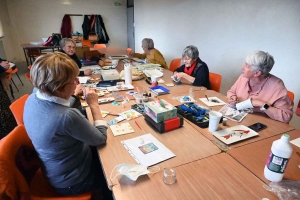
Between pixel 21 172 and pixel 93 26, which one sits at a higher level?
pixel 93 26

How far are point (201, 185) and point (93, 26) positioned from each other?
746 cm

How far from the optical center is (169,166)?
101 centimetres

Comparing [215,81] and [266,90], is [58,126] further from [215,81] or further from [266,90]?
[215,81]

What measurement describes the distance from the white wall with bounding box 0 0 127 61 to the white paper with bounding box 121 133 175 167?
23.0 feet

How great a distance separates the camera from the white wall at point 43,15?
6.51 metres

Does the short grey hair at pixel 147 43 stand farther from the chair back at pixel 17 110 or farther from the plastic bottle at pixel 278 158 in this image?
the plastic bottle at pixel 278 158

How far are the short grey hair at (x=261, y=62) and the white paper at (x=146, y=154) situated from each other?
104 centimetres

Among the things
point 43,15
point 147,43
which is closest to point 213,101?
point 147,43

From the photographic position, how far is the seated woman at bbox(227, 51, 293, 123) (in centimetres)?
149

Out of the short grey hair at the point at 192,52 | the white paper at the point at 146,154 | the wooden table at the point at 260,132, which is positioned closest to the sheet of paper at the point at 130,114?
the white paper at the point at 146,154

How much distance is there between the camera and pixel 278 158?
0.85 meters

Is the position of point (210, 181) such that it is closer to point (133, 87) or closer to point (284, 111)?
point (284, 111)

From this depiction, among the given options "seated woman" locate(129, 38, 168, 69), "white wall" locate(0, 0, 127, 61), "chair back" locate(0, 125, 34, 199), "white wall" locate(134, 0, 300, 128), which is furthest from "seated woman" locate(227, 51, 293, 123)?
"white wall" locate(0, 0, 127, 61)

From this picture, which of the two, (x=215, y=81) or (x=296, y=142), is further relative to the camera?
(x=215, y=81)
